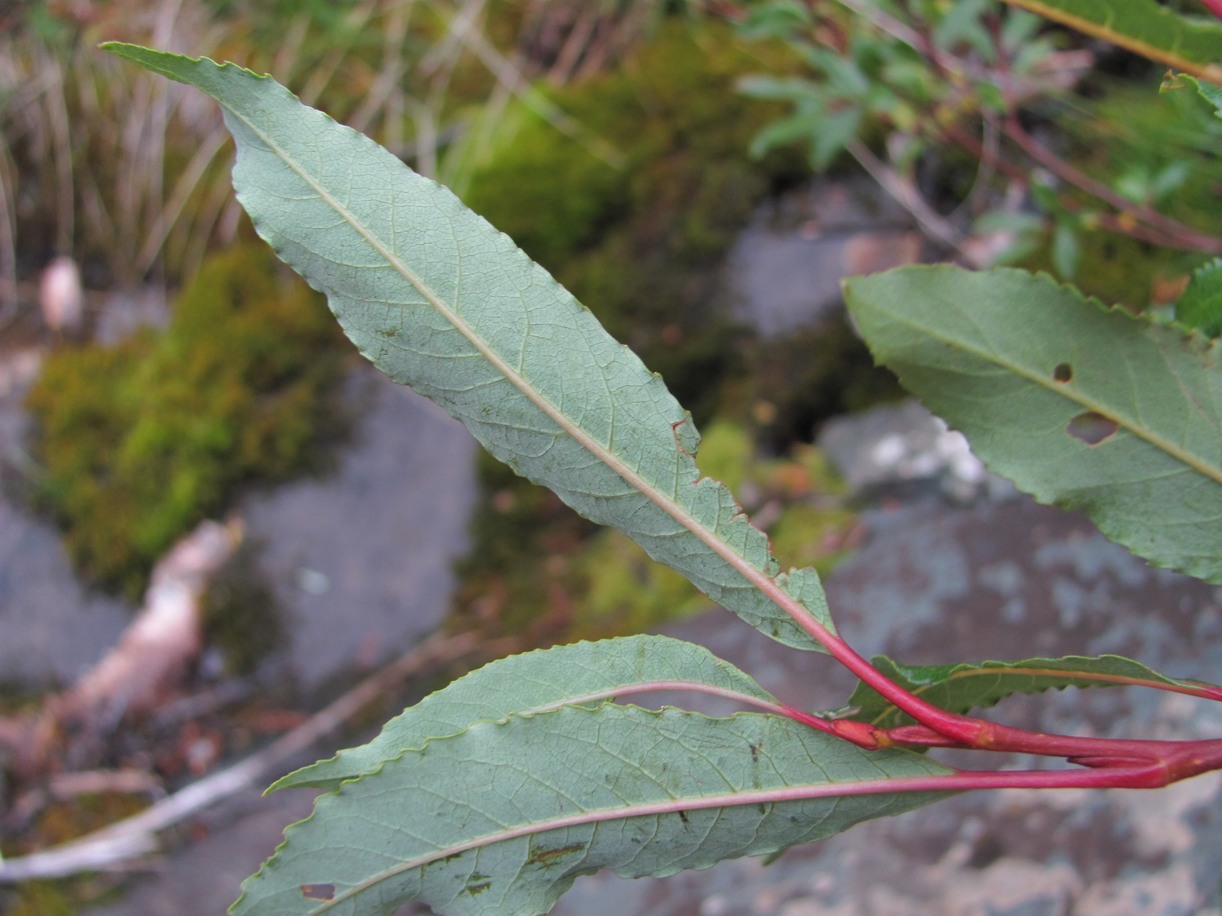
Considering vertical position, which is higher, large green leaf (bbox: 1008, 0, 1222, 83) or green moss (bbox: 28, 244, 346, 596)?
large green leaf (bbox: 1008, 0, 1222, 83)

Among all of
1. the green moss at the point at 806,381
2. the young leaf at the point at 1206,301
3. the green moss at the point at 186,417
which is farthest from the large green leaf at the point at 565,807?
the green moss at the point at 186,417

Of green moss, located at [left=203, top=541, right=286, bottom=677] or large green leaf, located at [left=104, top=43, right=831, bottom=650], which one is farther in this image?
green moss, located at [left=203, top=541, right=286, bottom=677]

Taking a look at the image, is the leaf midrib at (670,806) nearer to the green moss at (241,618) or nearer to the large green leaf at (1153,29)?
the large green leaf at (1153,29)

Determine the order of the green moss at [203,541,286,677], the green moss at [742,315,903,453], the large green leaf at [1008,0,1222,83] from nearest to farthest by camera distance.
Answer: the large green leaf at [1008,0,1222,83] < the green moss at [742,315,903,453] < the green moss at [203,541,286,677]

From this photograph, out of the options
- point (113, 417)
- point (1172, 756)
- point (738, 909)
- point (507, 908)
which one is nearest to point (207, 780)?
point (113, 417)

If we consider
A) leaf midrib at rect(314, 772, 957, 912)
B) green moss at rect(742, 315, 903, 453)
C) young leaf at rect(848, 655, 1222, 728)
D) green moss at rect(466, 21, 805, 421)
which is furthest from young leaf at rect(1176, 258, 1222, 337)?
green moss at rect(466, 21, 805, 421)

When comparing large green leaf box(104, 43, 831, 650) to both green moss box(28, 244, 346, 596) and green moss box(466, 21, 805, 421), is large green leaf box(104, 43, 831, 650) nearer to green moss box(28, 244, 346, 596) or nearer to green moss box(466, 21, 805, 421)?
green moss box(466, 21, 805, 421)

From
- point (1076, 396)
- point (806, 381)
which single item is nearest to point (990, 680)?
point (1076, 396)
